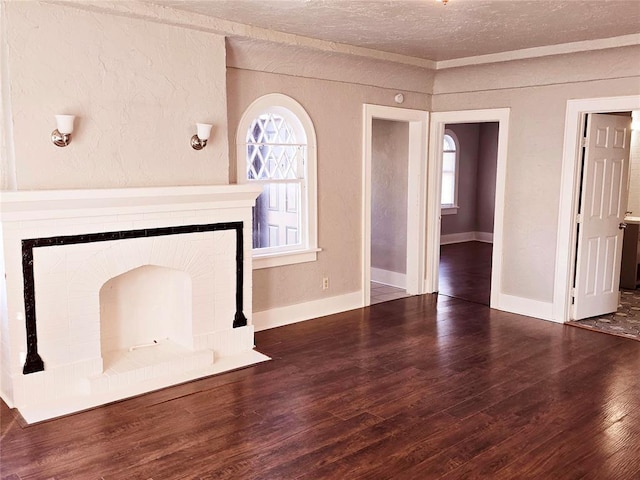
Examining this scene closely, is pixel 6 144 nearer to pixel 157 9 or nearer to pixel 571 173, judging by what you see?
pixel 157 9

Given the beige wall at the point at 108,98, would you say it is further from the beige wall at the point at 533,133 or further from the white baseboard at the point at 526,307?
the white baseboard at the point at 526,307

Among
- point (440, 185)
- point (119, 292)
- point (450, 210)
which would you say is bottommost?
point (119, 292)

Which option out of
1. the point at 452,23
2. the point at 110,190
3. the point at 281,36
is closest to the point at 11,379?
the point at 110,190

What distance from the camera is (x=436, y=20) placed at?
4.10 metres

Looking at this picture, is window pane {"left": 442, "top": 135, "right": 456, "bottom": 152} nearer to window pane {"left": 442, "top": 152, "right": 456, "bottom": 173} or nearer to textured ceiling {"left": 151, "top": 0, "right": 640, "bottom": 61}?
window pane {"left": 442, "top": 152, "right": 456, "bottom": 173}

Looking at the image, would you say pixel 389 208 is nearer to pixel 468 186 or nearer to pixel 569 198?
pixel 569 198

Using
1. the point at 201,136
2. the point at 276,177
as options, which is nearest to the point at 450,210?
the point at 276,177

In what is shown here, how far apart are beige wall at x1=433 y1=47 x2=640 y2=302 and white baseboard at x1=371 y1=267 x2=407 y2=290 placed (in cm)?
123

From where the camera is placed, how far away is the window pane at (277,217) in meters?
5.42

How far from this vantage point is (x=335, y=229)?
220 inches

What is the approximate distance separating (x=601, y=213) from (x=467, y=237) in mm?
5207

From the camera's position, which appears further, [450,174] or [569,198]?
[450,174]

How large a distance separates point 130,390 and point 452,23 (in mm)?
3367

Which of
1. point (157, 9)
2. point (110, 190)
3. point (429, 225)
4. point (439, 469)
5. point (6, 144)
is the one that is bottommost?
point (439, 469)
